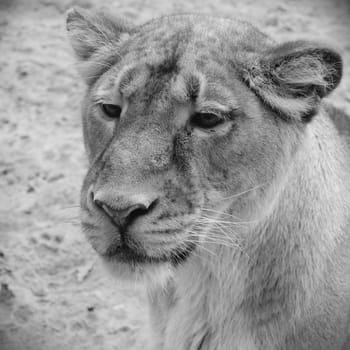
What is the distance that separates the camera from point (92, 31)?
2.93 m

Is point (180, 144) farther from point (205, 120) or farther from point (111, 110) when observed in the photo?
Result: point (111, 110)

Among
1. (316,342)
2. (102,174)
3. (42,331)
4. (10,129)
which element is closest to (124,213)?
(102,174)

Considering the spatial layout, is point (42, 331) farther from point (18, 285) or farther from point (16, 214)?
point (16, 214)

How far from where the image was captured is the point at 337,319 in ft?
9.09

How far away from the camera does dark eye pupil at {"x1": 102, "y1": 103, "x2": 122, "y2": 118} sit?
2580 mm

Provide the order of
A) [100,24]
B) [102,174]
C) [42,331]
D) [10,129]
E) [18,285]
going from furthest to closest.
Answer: [10,129] → [18,285] → [42,331] → [100,24] → [102,174]

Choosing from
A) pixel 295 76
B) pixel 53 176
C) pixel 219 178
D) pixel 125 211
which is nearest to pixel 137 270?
pixel 125 211

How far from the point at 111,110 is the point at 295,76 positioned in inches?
29.7

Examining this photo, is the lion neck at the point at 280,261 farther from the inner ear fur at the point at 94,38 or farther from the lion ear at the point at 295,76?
the inner ear fur at the point at 94,38

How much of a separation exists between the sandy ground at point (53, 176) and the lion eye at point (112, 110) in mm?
540

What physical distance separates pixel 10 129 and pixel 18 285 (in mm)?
1617

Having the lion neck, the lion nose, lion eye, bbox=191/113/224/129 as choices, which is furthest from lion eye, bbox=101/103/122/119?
the lion neck

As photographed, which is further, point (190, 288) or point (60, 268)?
point (60, 268)

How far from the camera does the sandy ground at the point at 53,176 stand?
3.81 m
